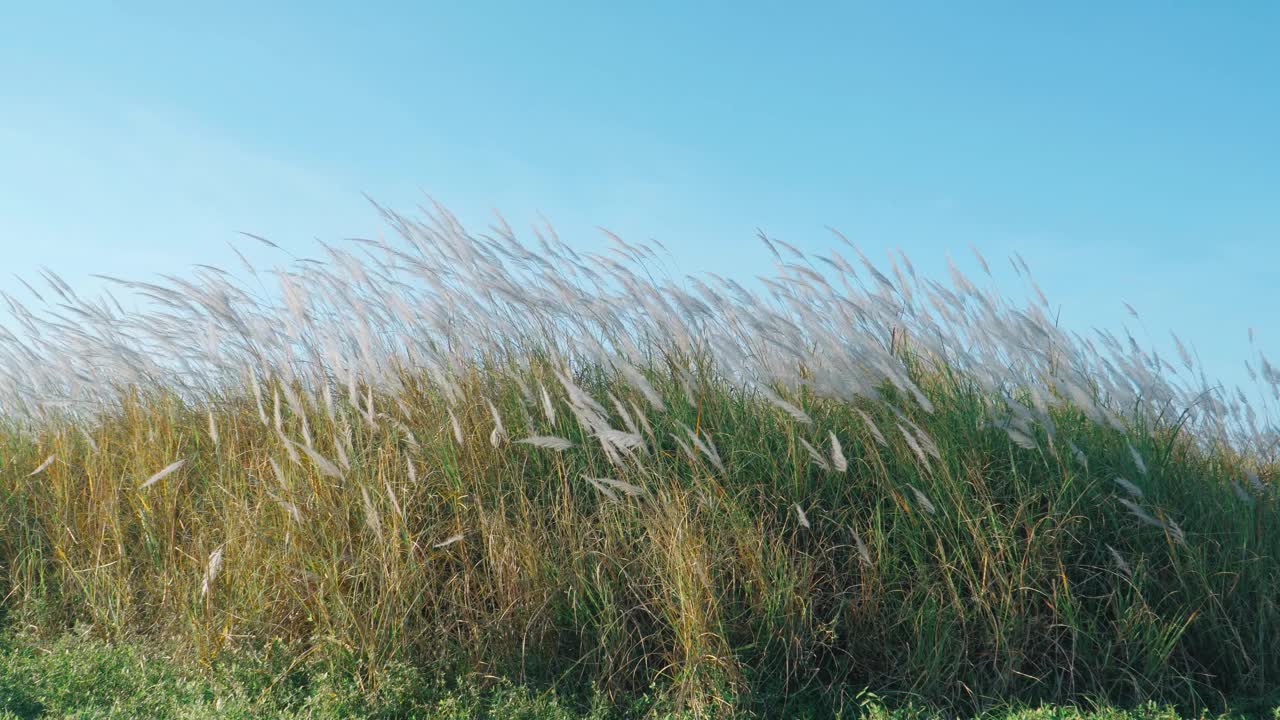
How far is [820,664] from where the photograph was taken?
2982 millimetres

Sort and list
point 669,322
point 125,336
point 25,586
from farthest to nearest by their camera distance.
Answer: point 125,336 → point 25,586 → point 669,322

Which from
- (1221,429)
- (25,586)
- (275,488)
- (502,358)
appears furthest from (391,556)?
(1221,429)

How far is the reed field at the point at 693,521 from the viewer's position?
292 cm

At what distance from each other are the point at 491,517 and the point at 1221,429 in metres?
3.45

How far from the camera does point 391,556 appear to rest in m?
3.05

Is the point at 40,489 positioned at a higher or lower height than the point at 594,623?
higher

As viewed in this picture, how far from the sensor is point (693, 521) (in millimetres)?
2893

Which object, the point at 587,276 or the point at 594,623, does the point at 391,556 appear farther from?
the point at 587,276

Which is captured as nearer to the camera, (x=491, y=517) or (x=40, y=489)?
(x=491, y=517)

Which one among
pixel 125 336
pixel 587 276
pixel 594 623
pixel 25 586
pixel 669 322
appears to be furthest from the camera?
pixel 125 336

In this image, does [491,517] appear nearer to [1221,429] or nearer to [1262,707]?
[1262,707]

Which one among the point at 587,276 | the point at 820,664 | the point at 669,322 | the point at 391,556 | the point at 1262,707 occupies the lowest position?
the point at 1262,707

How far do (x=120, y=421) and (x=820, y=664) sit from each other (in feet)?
12.1

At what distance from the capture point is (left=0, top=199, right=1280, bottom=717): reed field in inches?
115
